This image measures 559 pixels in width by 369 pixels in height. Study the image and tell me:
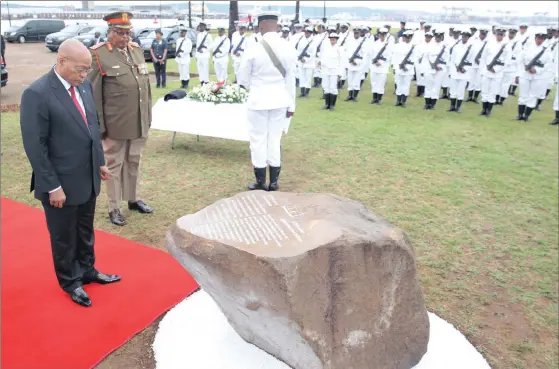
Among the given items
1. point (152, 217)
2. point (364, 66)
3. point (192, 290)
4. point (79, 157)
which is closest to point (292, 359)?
point (192, 290)

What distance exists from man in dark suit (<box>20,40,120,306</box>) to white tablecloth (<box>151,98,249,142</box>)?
10.5ft

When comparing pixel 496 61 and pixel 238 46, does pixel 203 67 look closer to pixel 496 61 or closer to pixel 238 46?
pixel 238 46

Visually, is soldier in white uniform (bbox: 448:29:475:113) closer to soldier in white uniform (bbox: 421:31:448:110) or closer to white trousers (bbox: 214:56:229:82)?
soldier in white uniform (bbox: 421:31:448:110)

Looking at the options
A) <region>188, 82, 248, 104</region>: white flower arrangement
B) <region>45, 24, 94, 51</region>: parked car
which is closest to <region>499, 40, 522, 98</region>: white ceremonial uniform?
<region>188, 82, 248, 104</region>: white flower arrangement

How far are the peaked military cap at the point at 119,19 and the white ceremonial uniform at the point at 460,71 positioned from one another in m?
8.89

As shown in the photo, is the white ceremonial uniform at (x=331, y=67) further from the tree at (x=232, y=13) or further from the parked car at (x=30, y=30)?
the parked car at (x=30, y=30)

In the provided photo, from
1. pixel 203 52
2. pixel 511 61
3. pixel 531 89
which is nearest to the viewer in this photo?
A: pixel 531 89

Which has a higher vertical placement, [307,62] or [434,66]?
[434,66]

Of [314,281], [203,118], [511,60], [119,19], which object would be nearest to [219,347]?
[314,281]

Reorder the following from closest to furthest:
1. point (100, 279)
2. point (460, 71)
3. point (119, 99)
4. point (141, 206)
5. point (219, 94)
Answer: point (100, 279)
point (119, 99)
point (141, 206)
point (219, 94)
point (460, 71)

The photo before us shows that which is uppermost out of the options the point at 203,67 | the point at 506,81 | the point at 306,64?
the point at 306,64

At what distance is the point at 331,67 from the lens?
10.8 metres

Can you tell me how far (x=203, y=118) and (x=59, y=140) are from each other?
3726 mm

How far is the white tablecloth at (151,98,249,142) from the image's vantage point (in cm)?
646
